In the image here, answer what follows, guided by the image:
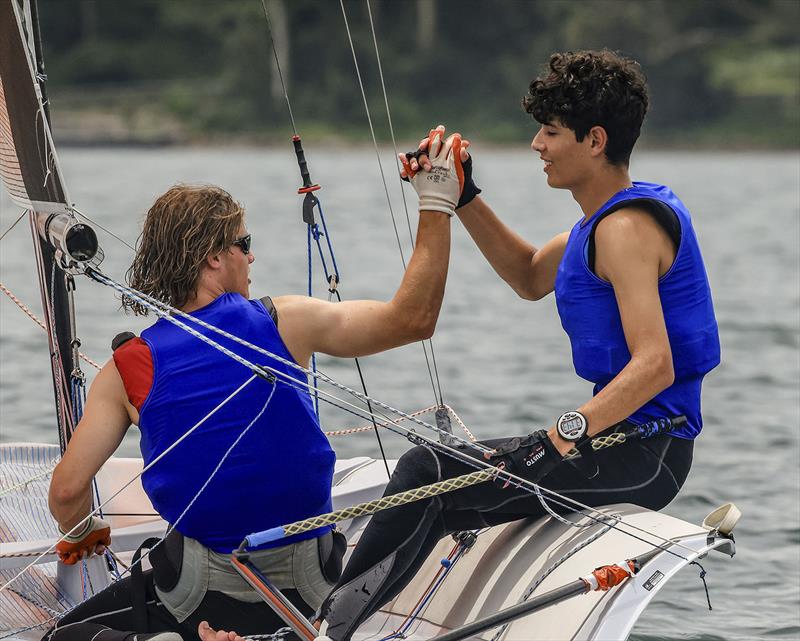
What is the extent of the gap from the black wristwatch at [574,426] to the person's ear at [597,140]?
61 centimetres

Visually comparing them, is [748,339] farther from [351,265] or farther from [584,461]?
[584,461]

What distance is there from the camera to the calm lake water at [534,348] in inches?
223

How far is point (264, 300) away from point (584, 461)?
30.3 inches

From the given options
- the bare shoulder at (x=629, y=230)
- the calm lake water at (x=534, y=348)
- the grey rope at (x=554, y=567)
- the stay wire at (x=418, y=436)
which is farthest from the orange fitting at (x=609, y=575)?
the calm lake water at (x=534, y=348)

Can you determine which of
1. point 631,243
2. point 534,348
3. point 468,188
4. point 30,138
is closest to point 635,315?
point 631,243

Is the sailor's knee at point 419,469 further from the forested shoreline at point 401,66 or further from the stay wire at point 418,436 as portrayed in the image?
the forested shoreline at point 401,66

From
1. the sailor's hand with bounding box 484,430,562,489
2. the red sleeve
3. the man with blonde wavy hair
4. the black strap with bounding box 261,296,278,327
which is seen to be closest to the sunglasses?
the man with blonde wavy hair

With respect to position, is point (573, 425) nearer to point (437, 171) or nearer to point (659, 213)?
point (659, 213)

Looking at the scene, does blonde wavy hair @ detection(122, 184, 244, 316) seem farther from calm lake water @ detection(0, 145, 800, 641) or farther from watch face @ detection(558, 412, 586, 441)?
calm lake water @ detection(0, 145, 800, 641)

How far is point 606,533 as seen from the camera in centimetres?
305

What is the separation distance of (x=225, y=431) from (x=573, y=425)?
2.32 ft

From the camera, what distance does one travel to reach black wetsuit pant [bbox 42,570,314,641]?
289 centimetres

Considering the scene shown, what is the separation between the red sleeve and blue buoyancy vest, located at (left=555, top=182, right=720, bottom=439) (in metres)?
0.91

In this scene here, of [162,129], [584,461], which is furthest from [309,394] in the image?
[162,129]
